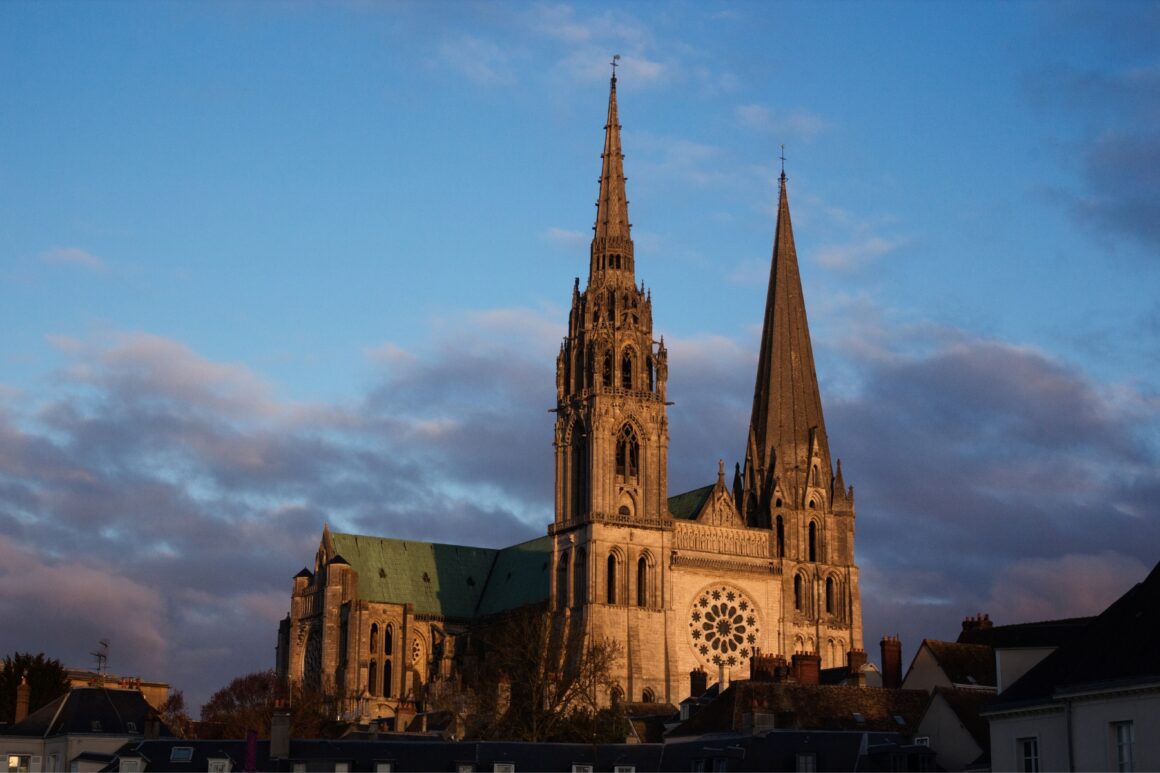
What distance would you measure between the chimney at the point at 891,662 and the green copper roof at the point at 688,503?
4138 cm

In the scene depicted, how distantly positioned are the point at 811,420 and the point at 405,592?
91.6 feet

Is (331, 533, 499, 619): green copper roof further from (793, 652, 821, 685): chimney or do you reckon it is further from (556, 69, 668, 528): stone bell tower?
(793, 652, 821, 685): chimney

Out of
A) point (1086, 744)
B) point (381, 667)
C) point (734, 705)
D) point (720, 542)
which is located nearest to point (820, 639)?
point (720, 542)

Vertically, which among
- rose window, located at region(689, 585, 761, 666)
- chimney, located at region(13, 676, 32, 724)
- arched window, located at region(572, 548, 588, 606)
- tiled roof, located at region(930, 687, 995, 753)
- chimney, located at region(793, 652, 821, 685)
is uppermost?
arched window, located at region(572, 548, 588, 606)

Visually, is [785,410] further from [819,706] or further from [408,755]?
[408,755]

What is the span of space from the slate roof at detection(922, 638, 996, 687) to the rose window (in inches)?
1732

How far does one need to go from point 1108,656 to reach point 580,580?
6657 cm

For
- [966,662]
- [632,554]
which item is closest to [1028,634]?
[966,662]

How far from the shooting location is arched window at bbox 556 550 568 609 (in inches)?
4188

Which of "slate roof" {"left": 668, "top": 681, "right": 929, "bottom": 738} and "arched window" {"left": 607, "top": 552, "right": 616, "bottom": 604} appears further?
"arched window" {"left": 607, "top": 552, "right": 616, "bottom": 604}

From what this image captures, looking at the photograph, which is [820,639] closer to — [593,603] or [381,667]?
[593,603]

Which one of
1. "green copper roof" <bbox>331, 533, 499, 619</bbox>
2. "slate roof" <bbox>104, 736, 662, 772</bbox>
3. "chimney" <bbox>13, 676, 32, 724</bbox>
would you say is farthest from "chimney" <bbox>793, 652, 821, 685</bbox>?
"green copper roof" <bbox>331, 533, 499, 619</bbox>

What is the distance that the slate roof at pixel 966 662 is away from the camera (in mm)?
60500

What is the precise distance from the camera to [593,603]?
339 ft
